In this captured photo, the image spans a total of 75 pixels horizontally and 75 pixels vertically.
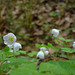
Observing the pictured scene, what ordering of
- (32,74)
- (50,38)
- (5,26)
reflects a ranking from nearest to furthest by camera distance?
(32,74) → (50,38) → (5,26)

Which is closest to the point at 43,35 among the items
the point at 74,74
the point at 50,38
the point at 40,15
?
the point at 50,38

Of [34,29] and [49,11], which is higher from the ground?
[49,11]

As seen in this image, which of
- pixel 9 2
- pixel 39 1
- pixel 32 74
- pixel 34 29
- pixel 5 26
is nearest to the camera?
pixel 32 74

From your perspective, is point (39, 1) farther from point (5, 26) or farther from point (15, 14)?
point (5, 26)

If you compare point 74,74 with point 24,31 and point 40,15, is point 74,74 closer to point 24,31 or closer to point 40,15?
point 24,31

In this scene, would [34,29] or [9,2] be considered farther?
[9,2]

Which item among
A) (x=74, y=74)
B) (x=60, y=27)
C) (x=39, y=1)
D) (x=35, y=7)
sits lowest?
(x=74, y=74)
